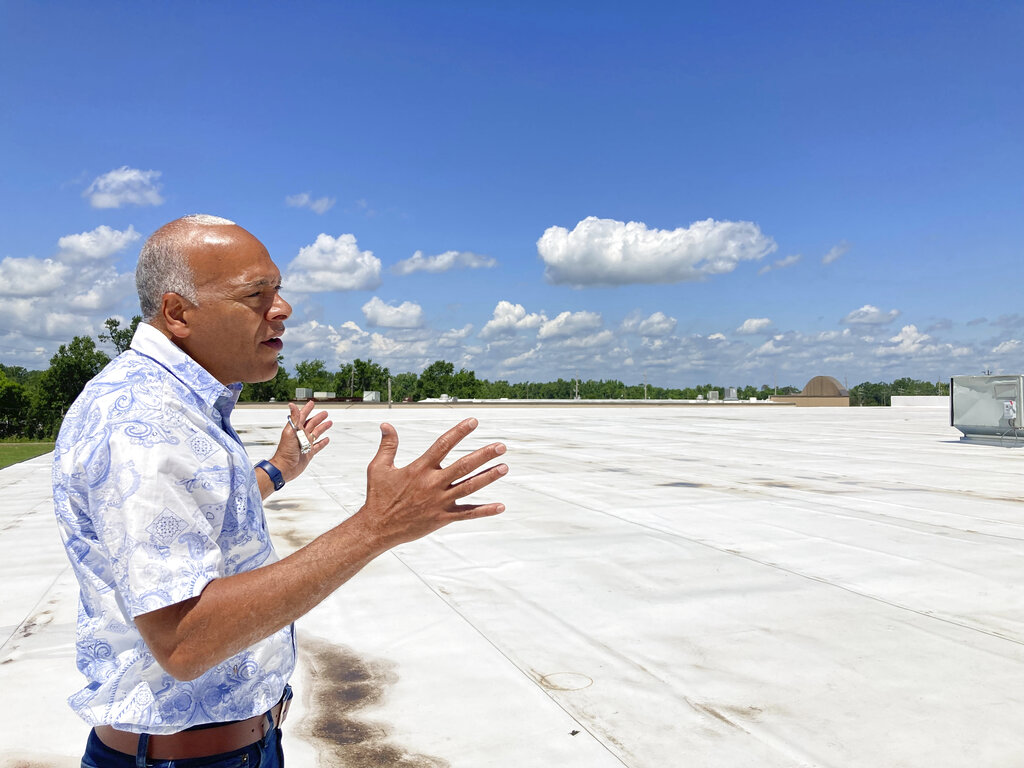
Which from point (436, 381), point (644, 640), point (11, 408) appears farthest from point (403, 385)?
point (644, 640)

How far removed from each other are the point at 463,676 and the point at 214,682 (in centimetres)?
300

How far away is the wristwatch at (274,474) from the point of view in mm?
2721

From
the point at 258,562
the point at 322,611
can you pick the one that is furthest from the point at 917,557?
the point at 258,562

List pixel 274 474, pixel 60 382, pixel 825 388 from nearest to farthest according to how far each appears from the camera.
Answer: pixel 274 474
pixel 60 382
pixel 825 388

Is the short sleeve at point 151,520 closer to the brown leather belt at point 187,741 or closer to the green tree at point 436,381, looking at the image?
the brown leather belt at point 187,741

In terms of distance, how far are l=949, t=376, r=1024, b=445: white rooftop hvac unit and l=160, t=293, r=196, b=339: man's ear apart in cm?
2279

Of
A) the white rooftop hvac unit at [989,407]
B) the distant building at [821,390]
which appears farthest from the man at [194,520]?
the distant building at [821,390]

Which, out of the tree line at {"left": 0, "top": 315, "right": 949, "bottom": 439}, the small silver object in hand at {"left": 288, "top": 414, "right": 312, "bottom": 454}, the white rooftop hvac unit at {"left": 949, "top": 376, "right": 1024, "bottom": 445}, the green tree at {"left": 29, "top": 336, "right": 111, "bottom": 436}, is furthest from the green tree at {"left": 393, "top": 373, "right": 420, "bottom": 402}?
the small silver object in hand at {"left": 288, "top": 414, "right": 312, "bottom": 454}

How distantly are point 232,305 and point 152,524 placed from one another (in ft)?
1.96

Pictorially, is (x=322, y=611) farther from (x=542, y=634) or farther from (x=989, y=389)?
(x=989, y=389)

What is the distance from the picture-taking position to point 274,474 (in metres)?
2.73

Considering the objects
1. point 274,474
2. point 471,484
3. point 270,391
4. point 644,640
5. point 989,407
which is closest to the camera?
point 471,484

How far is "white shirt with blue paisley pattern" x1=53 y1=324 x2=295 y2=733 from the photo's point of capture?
1.45m

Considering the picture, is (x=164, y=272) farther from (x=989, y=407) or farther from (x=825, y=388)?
(x=825, y=388)
